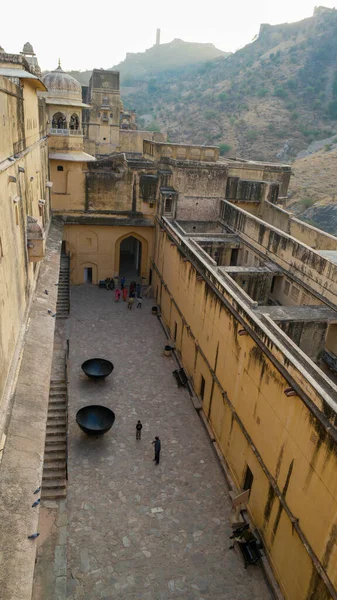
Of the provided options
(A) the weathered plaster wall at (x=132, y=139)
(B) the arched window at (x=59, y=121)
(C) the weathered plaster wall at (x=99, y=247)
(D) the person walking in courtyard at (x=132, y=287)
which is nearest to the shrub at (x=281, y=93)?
(A) the weathered plaster wall at (x=132, y=139)

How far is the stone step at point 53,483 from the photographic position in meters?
11.9

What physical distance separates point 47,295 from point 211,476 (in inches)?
301

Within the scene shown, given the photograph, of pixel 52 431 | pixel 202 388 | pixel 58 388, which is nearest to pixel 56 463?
pixel 52 431

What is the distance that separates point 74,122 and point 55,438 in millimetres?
15793

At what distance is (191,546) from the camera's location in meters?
11.0

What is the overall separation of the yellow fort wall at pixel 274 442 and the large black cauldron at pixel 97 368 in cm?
350

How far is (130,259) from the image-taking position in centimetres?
3106

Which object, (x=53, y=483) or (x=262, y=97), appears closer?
(x=53, y=483)

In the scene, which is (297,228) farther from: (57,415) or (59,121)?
(57,415)

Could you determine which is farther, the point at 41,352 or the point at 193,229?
the point at 193,229

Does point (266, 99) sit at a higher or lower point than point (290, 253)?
higher

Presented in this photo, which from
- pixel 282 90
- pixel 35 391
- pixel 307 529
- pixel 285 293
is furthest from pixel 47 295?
pixel 282 90

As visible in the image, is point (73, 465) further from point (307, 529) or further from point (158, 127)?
point (158, 127)

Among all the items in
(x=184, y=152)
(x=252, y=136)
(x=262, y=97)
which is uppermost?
(x=262, y=97)
